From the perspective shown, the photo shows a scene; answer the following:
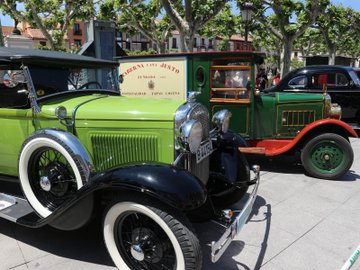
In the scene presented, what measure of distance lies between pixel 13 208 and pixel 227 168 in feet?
7.01

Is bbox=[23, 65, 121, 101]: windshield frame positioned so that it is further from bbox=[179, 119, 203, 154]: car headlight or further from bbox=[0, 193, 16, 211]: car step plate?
bbox=[179, 119, 203, 154]: car headlight

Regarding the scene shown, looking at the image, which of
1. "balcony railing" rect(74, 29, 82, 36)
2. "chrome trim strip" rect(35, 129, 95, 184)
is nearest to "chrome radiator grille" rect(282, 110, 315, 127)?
"chrome trim strip" rect(35, 129, 95, 184)

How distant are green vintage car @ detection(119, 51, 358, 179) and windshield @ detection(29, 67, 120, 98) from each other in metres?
1.87

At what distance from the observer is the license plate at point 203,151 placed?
2889 mm

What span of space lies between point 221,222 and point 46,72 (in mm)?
2232

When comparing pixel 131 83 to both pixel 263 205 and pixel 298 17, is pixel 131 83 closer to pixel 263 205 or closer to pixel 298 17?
pixel 263 205

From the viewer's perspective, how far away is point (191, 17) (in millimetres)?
11117

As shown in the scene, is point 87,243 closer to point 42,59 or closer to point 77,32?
point 42,59

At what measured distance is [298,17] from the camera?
1488cm

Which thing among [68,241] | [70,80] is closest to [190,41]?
[70,80]

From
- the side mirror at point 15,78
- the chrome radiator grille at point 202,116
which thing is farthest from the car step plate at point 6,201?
the chrome radiator grille at point 202,116

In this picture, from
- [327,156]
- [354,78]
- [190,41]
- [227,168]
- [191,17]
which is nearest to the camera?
[227,168]

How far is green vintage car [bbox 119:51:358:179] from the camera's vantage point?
498 cm

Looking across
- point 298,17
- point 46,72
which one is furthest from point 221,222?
point 298,17
